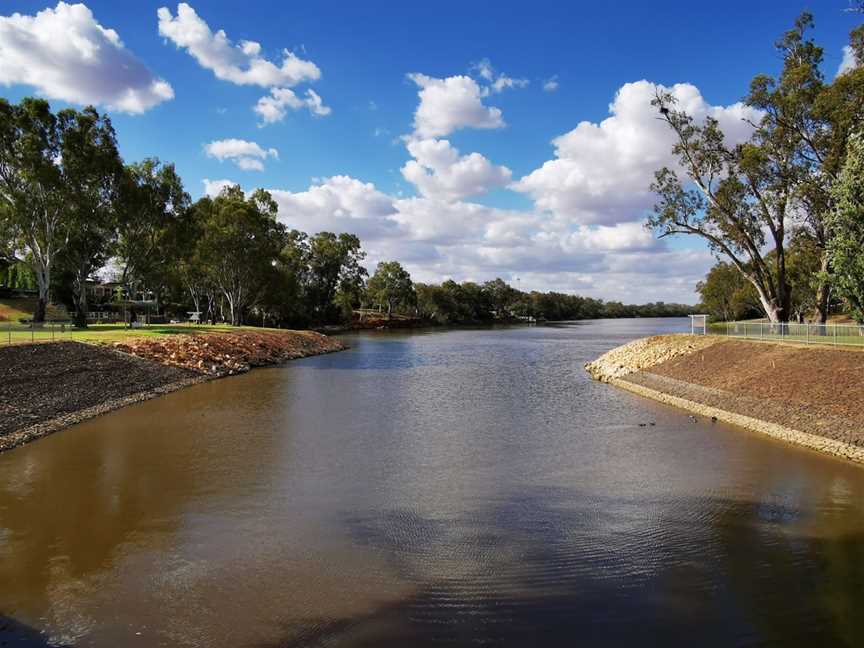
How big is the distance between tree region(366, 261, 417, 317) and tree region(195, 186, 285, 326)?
52.2 metres

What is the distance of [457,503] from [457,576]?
3.64 metres

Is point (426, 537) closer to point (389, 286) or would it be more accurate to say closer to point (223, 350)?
point (223, 350)

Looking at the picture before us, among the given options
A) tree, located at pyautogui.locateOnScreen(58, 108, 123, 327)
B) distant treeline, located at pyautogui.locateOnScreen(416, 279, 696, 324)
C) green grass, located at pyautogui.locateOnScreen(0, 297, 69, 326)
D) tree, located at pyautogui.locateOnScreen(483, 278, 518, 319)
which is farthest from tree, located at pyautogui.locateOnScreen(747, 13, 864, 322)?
tree, located at pyautogui.locateOnScreen(483, 278, 518, 319)

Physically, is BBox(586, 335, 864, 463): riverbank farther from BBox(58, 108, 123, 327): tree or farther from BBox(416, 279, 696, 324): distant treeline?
BBox(416, 279, 696, 324): distant treeline

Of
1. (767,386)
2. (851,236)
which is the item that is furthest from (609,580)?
(851,236)

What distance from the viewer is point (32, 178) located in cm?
4034

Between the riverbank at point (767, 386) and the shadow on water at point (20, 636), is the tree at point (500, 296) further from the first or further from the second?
the shadow on water at point (20, 636)

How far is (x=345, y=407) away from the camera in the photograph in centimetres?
2512

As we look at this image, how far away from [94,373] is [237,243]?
3997cm

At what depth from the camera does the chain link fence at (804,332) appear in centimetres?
2438

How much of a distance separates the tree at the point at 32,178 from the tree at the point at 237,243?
755 inches

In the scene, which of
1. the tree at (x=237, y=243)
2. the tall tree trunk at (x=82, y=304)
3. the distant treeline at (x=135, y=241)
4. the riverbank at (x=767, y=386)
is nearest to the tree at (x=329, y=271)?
the distant treeline at (x=135, y=241)

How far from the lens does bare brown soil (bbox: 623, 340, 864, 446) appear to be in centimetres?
1836

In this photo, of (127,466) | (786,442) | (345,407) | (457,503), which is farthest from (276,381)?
(786,442)
